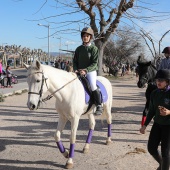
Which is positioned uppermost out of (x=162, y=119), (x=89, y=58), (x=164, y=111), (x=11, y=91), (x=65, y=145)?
(x=89, y=58)

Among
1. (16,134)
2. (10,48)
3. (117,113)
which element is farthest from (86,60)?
(10,48)

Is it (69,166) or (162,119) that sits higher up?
(162,119)

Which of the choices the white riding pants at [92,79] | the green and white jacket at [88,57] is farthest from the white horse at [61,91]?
the green and white jacket at [88,57]

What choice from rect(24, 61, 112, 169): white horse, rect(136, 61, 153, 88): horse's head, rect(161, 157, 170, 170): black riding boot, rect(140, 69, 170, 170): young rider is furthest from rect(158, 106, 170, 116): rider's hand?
rect(136, 61, 153, 88): horse's head

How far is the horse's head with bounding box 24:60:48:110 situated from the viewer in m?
3.88

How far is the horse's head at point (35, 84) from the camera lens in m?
3.88

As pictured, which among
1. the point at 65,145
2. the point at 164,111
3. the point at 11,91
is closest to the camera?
the point at 164,111

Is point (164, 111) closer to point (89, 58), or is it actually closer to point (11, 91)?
point (89, 58)

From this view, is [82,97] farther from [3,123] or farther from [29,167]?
[3,123]

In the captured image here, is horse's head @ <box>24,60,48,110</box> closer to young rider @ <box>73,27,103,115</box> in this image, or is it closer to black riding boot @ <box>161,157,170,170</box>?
young rider @ <box>73,27,103,115</box>

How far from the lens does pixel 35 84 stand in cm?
393

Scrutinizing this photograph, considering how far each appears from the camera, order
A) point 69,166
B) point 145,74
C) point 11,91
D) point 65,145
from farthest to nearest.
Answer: point 11,91, point 145,74, point 65,145, point 69,166

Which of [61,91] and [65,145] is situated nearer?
[61,91]

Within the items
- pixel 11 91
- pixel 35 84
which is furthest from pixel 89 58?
pixel 11 91
